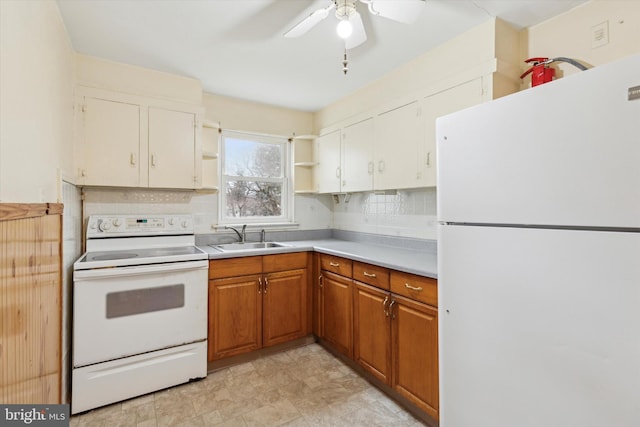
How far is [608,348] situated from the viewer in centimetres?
96

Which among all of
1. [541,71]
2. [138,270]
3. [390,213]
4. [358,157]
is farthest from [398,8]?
[138,270]

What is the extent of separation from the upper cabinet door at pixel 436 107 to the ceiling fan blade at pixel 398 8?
0.63 metres

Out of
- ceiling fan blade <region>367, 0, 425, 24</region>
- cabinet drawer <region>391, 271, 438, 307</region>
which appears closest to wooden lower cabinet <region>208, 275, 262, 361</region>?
cabinet drawer <region>391, 271, 438, 307</region>

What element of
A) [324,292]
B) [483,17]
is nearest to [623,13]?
[483,17]

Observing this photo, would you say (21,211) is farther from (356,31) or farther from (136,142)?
(136,142)

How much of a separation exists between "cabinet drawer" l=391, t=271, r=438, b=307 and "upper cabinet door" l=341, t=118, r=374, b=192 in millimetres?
948

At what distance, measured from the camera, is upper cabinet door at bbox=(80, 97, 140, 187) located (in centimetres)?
230

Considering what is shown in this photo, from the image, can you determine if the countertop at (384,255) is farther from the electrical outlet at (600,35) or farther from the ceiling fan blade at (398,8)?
the electrical outlet at (600,35)

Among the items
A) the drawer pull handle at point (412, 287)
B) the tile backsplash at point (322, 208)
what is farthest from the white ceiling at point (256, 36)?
the drawer pull handle at point (412, 287)

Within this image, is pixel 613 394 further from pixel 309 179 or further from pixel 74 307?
pixel 309 179

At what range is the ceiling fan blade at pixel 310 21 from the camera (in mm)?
1481

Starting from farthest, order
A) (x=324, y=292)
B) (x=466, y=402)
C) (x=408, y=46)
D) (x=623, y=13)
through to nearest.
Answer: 1. (x=324, y=292)
2. (x=408, y=46)
3. (x=623, y=13)
4. (x=466, y=402)

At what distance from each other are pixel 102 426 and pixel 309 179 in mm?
2688

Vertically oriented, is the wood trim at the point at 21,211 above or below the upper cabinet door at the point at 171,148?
below
